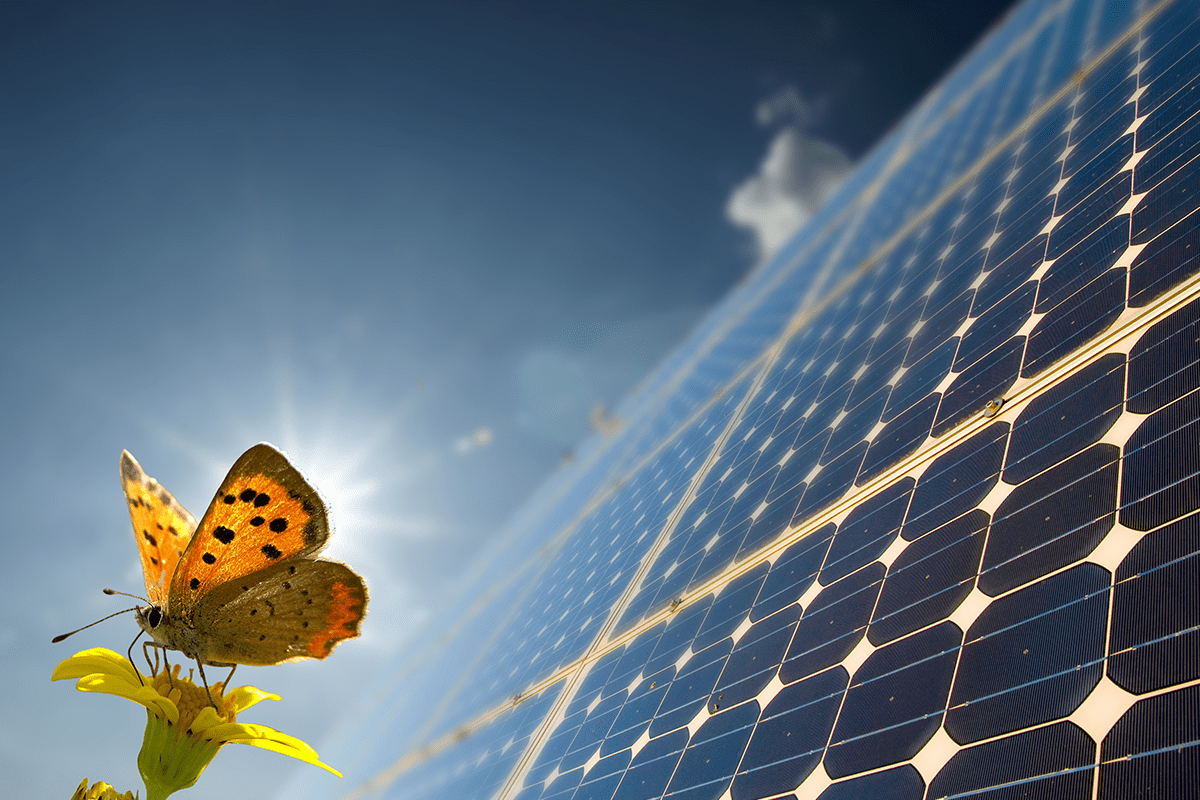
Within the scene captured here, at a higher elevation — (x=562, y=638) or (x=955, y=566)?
(x=955, y=566)

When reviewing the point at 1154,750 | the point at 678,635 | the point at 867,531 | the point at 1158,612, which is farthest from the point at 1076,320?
the point at 678,635

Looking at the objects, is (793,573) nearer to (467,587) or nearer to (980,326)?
(980,326)

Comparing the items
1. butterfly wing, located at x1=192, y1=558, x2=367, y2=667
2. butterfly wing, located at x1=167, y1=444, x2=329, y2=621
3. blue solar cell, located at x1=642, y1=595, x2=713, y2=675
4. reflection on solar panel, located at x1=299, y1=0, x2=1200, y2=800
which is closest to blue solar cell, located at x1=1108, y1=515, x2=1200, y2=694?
reflection on solar panel, located at x1=299, y1=0, x2=1200, y2=800

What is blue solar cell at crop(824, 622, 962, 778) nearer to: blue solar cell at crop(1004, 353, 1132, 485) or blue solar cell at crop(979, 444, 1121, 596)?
blue solar cell at crop(979, 444, 1121, 596)

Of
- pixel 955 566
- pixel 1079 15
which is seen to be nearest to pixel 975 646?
pixel 955 566

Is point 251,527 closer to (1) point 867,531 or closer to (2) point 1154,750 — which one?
(2) point 1154,750

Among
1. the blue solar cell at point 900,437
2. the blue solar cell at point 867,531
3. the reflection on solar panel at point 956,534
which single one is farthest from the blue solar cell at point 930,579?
the blue solar cell at point 900,437
